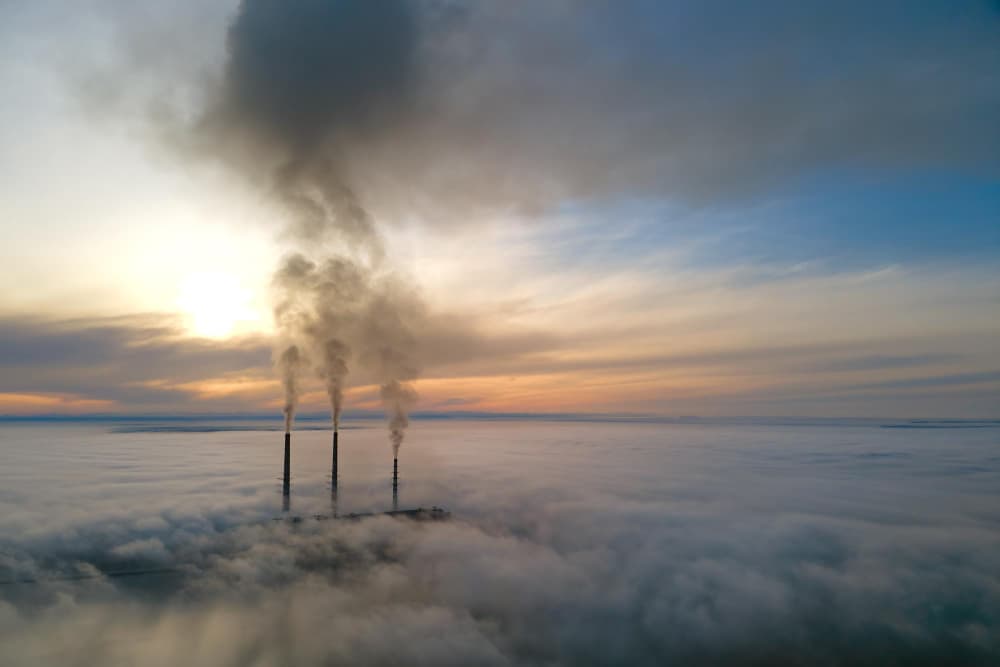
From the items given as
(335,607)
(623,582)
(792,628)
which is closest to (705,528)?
(623,582)

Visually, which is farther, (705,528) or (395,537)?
(705,528)

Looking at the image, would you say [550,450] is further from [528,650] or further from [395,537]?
[528,650]

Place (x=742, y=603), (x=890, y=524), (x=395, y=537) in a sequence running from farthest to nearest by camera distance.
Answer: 1. (x=890, y=524)
2. (x=395, y=537)
3. (x=742, y=603)

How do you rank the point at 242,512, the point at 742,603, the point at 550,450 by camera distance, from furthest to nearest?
the point at 550,450 < the point at 242,512 < the point at 742,603

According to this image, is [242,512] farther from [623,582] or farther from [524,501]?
[623,582]

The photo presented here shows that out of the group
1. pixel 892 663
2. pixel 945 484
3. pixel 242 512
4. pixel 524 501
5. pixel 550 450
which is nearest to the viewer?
pixel 892 663

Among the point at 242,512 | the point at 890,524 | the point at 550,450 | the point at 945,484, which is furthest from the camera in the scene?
the point at 550,450

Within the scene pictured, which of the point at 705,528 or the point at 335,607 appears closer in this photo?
the point at 335,607

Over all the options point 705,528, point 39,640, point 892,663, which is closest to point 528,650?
point 892,663

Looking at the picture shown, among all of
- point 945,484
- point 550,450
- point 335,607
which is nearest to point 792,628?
point 335,607
